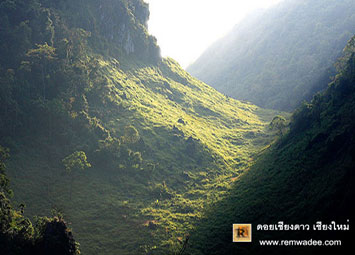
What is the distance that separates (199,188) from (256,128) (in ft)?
215

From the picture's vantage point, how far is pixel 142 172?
234ft

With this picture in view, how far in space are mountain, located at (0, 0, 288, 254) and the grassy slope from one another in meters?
0.28

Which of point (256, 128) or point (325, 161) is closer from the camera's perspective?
point (325, 161)

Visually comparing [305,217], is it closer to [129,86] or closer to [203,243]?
[203,243]

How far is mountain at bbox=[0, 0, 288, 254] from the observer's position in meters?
53.6

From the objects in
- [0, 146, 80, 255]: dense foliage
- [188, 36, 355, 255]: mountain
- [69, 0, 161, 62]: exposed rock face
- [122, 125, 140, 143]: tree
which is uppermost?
[69, 0, 161, 62]: exposed rock face

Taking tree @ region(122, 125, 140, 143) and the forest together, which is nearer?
the forest

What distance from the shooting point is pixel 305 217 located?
37.9m

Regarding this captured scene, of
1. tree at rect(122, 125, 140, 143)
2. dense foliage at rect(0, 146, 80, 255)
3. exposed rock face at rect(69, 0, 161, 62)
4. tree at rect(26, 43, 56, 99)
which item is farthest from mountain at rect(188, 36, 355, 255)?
exposed rock face at rect(69, 0, 161, 62)

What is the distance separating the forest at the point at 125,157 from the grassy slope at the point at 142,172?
1.11 ft

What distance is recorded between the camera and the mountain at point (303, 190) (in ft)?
114

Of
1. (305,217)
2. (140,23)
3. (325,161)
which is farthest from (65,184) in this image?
(140,23)

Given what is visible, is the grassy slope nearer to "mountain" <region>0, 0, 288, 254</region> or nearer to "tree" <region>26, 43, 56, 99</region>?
"mountain" <region>0, 0, 288, 254</region>

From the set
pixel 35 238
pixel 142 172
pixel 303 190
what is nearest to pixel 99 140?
pixel 142 172
